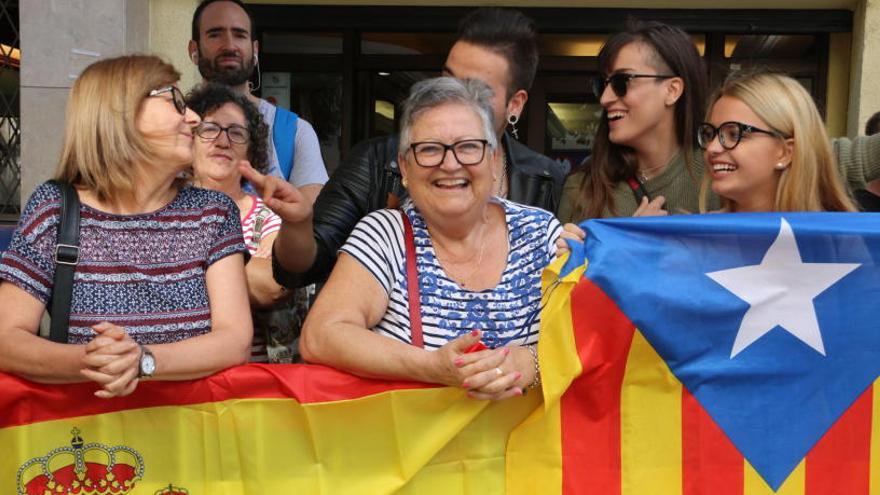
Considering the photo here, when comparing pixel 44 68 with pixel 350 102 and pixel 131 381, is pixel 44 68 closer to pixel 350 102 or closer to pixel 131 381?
pixel 350 102

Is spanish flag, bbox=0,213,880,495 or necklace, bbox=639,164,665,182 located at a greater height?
necklace, bbox=639,164,665,182

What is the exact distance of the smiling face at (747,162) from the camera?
9.98 feet

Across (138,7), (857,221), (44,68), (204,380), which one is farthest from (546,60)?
(204,380)

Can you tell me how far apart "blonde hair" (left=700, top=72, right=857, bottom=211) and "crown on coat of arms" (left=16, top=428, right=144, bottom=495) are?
2.12m

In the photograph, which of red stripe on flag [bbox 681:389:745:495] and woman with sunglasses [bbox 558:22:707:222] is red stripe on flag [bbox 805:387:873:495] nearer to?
red stripe on flag [bbox 681:389:745:495]

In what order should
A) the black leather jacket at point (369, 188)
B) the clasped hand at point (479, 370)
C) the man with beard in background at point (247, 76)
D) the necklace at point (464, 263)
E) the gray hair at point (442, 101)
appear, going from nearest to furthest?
the clasped hand at point (479, 370) < the necklace at point (464, 263) < the gray hair at point (442, 101) < the black leather jacket at point (369, 188) < the man with beard in background at point (247, 76)

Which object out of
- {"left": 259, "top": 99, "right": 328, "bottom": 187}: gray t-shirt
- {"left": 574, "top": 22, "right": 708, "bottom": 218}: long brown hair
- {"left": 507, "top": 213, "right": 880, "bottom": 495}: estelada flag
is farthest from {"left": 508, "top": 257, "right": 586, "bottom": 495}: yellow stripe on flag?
{"left": 259, "top": 99, "right": 328, "bottom": 187}: gray t-shirt

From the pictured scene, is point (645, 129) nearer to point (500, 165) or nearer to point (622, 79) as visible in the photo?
point (622, 79)

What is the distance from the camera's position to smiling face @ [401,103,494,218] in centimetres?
287

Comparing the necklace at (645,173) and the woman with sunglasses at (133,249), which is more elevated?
the necklace at (645,173)

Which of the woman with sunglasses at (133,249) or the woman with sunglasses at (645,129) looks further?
the woman with sunglasses at (645,129)

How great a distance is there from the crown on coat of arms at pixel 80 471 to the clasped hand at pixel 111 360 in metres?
0.29

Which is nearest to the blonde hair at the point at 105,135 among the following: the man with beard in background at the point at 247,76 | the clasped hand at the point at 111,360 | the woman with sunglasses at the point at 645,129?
the clasped hand at the point at 111,360

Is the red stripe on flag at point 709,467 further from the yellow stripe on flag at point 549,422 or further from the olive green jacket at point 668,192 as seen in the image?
the olive green jacket at point 668,192
